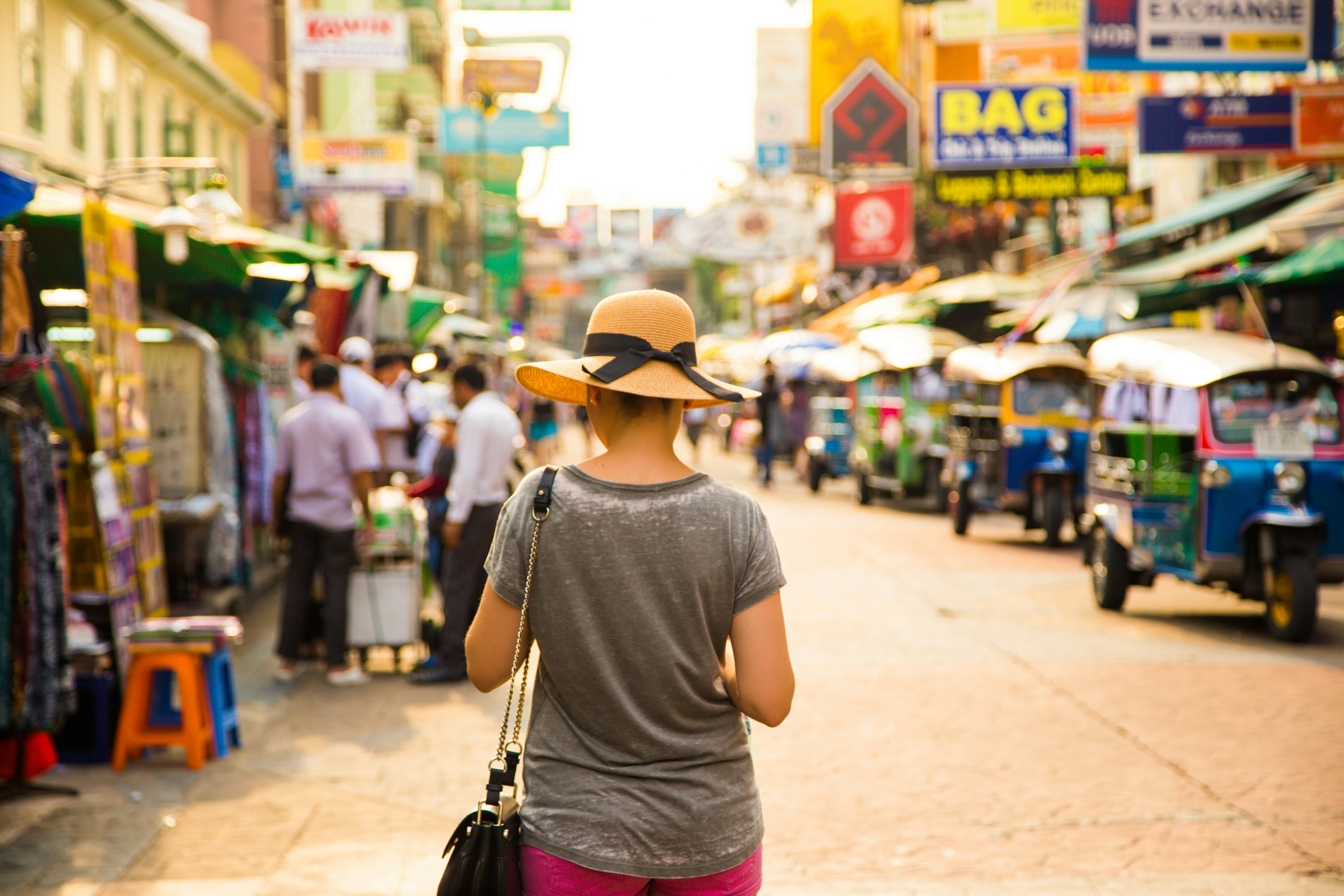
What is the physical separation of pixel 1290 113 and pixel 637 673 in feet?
44.3

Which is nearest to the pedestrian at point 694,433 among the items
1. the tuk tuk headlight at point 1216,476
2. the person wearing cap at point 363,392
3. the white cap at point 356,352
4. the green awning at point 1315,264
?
the white cap at point 356,352

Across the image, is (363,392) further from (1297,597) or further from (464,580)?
(1297,597)

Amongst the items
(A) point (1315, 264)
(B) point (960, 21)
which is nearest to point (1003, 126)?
(A) point (1315, 264)

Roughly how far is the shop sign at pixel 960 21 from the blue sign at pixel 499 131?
850 centimetres

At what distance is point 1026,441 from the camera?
16.2 m

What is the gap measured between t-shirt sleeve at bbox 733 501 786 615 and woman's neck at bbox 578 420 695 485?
158mm

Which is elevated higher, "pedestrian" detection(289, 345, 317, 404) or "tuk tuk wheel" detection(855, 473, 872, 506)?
"pedestrian" detection(289, 345, 317, 404)

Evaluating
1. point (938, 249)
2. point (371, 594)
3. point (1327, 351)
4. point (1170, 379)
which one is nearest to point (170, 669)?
point (371, 594)

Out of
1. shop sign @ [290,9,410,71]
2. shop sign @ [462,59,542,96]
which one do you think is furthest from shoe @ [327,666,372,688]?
shop sign @ [462,59,542,96]

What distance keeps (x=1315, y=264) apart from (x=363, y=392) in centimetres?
834

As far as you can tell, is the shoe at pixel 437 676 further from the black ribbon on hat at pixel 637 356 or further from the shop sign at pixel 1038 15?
the shop sign at pixel 1038 15

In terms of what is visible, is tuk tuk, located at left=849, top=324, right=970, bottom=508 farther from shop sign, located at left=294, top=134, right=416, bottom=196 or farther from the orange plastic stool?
the orange plastic stool

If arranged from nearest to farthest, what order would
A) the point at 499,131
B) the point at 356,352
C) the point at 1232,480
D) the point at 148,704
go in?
1. the point at 148,704
2. the point at 1232,480
3. the point at 356,352
4. the point at 499,131

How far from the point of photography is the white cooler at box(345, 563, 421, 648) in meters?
8.73
